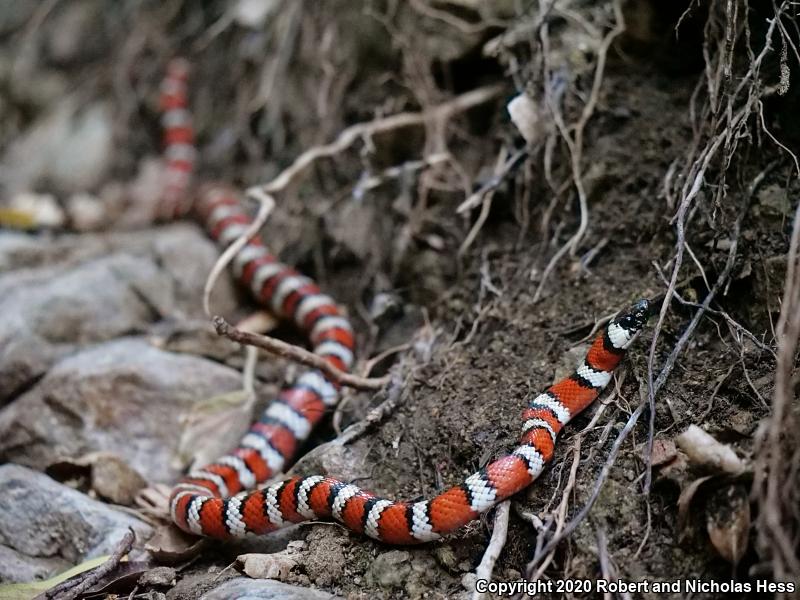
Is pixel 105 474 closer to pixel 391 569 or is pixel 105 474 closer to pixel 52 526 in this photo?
pixel 52 526

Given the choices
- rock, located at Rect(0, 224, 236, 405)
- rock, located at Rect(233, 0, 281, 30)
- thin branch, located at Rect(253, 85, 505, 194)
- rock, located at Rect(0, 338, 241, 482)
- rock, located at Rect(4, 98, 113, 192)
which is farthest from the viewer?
rock, located at Rect(4, 98, 113, 192)

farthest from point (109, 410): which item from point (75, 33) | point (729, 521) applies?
point (75, 33)

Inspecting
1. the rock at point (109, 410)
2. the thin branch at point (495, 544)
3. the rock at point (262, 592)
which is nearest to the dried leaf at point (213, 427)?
the rock at point (109, 410)

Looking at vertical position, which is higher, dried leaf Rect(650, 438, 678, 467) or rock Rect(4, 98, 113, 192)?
rock Rect(4, 98, 113, 192)

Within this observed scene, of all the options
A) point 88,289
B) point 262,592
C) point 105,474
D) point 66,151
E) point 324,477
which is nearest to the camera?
point 262,592

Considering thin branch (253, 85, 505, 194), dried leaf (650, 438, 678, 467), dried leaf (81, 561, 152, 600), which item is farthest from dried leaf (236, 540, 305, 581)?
thin branch (253, 85, 505, 194)

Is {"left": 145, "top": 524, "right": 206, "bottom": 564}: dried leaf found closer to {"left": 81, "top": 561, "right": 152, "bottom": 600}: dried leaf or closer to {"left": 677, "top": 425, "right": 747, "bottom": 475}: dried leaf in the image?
{"left": 81, "top": 561, "right": 152, "bottom": 600}: dried leaf

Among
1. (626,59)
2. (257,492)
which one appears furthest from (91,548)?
(626,59)
